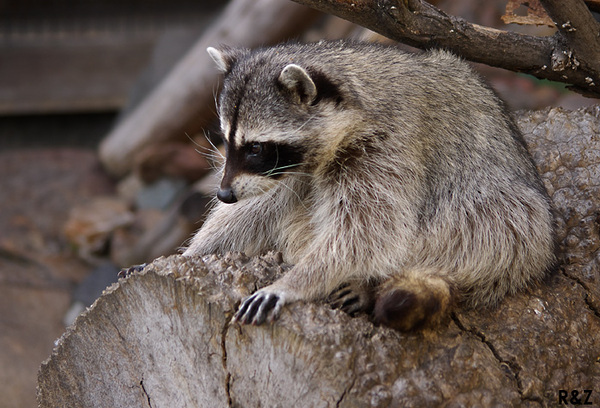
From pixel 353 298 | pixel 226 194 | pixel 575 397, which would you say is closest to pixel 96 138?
pixel 226 194

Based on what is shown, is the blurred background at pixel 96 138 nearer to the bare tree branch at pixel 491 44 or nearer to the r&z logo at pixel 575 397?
the bare tree branch at pixel 491 44

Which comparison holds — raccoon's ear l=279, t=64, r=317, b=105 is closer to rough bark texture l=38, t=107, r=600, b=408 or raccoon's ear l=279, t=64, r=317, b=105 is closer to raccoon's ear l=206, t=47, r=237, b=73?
raccoon's ear l=206, t=47, r=237, b=73

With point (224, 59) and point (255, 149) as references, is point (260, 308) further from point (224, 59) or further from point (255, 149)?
A: point (224, 59)

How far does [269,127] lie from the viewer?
253cm

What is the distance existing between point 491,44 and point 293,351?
5.18 feet

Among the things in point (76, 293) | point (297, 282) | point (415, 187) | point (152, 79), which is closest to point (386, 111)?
point (415, 187)

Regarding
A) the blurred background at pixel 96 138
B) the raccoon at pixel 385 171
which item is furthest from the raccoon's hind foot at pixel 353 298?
the blurred background at pixel 96 138

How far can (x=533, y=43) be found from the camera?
2855 millimetres

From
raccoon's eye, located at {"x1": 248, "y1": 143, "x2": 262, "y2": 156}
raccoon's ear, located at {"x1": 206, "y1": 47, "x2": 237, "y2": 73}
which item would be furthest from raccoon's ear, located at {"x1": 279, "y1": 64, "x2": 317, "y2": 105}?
raccoon's ear, located at {"x1": 206, "y1": 47, "x2": 237, "y2": 73}

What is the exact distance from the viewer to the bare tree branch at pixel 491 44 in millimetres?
2693

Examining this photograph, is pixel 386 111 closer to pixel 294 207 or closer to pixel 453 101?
pixel 453 101

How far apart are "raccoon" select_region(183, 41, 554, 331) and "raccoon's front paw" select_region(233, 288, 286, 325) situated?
24 centimetres

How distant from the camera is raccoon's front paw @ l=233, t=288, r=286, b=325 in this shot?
201cm

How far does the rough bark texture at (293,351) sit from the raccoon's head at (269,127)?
1.00 feet
